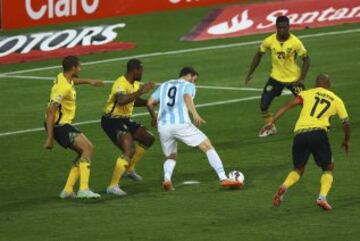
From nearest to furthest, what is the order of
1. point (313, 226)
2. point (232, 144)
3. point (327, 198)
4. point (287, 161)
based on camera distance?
point (313, 226) → point (327, 198) → point (287, 161) → point (232, 144)

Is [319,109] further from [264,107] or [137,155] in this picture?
[264,107]

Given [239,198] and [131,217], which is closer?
[131,217]

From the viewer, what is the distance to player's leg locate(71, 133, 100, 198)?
21719 mm

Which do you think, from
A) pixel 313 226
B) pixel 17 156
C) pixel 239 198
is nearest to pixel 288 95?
pixel 17 156

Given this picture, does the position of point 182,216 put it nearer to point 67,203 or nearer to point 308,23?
point 67,203

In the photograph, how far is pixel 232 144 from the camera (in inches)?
1056

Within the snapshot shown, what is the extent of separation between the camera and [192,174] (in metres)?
23.9

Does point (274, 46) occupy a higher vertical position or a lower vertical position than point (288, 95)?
higher

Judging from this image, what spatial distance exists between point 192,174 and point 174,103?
2323 millimetres

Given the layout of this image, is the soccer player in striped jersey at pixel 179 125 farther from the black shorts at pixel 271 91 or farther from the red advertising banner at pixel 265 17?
the red advertising banner at pixel 265 17

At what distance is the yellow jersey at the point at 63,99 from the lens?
21688 millimetres

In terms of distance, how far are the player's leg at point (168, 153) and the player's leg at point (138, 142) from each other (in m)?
0.90

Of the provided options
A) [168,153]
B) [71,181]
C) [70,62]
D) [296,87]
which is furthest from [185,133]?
[296,87]

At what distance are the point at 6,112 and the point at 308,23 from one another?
14.9 m
